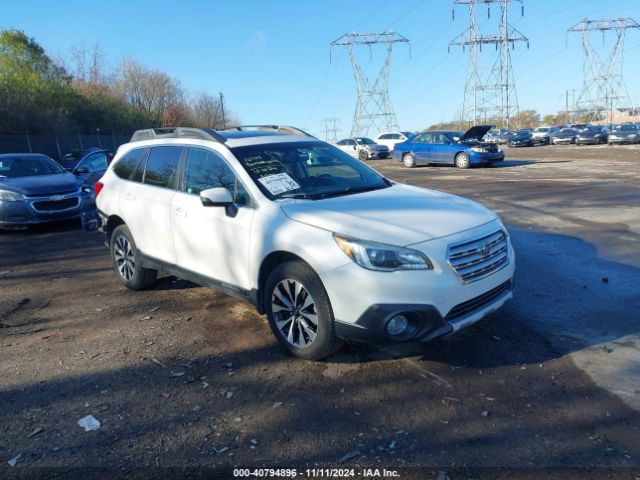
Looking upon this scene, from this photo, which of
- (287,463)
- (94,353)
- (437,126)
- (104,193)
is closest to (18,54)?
(104,193)

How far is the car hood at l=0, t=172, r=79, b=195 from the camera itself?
32.4ft

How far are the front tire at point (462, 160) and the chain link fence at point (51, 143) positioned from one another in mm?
21055

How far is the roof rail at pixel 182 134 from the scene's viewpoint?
5.00 m

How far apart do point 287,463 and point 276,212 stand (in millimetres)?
1943

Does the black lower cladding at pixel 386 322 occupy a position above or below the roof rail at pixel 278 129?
below

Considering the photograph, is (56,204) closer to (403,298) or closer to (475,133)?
(403,298)

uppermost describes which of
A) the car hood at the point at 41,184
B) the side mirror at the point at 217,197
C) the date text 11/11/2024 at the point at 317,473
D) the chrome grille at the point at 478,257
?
the car hood at the point at 41,184

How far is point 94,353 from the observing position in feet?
14.5

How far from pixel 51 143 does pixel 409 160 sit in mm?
20531

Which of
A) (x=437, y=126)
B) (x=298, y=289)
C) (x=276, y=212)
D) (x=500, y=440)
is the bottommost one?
(x=500, y=440)

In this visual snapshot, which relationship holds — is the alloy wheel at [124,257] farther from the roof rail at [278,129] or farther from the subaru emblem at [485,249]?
the subaru emblem at [485,249]

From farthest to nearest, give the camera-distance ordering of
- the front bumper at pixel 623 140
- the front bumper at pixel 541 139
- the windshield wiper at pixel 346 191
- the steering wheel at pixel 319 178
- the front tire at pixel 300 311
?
the front bumper at pixel 541 139 < the front bumper at pixel 623 140 < the steering wheel at pixel 319 178 < the windshield wiper at pixel 346 191 < the front tire at pixel 300 311

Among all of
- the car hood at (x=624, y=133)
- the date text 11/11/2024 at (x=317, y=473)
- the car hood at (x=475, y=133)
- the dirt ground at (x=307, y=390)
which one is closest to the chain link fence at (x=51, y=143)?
the car hood at (x=475, y=133)

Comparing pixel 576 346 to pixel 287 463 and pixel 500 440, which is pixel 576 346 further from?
pixel 287 463
